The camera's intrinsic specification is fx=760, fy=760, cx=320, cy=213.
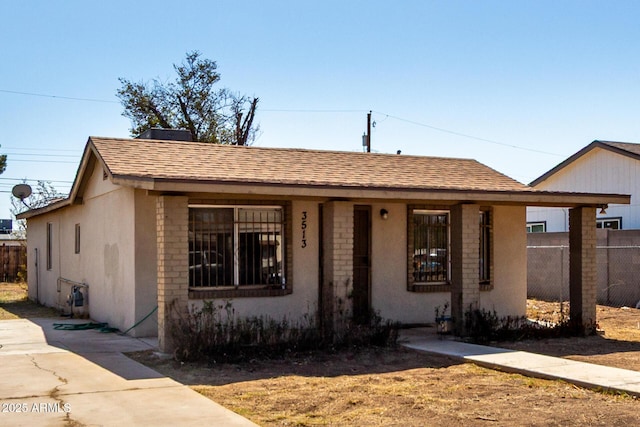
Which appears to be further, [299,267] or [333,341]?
[299,267]

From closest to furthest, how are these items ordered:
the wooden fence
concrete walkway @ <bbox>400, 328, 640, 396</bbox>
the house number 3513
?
concrete walkway @ <bbox>400, 328, 640, 396</bbox>
the house number 3513
the wooden fence

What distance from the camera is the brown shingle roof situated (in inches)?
511

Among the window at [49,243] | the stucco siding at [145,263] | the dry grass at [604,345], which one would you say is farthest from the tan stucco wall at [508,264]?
the window at [49,243]

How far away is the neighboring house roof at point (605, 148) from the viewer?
2459cm

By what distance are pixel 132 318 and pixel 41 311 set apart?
264 inches

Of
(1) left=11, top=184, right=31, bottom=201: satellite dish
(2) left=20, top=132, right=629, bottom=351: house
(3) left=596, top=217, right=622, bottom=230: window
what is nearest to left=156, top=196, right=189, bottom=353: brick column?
→ (2) left=20, top=132, right=629, bottom=351: house

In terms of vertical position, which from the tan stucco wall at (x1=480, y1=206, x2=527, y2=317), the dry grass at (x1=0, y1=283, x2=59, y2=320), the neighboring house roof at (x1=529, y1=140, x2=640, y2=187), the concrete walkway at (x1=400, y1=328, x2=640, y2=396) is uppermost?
the neighboring house roof at (x1=529, y1=140, x2=640, y2=187)

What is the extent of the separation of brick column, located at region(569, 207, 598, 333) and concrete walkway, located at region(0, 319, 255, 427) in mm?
8033

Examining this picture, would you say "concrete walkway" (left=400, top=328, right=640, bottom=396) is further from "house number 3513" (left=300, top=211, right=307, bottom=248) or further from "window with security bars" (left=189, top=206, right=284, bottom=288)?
"window with security bars" (left=189, top=206, right=284, bottom=288)

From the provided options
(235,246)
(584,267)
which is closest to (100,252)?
(235,246)

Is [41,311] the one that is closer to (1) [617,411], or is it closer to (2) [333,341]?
(2) [333,341]

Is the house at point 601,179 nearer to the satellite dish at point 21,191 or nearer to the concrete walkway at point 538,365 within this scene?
the concrete walkway at point 538,365

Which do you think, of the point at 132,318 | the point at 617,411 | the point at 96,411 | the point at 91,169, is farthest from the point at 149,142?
the point at 617,411

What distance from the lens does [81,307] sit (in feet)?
55.5
